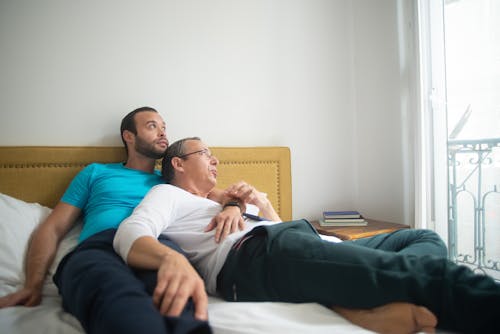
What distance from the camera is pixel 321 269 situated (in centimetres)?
82

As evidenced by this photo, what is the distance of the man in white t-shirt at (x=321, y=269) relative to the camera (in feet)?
2.26

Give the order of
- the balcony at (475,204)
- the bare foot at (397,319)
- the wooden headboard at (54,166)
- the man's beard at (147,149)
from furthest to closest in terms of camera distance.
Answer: the balcony at (475,204) < the man's beard at (147,149) < the wooden headboard at (54,166) < the bare foot at (397,319)

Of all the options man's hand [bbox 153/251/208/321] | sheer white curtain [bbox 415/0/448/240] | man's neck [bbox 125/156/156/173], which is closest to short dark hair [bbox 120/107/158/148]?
man's neck [bbox 125/156/156/173]

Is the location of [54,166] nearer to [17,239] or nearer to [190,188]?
[17,239]

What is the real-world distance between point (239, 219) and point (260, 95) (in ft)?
4.17

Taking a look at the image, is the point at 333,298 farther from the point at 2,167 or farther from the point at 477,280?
the point at 2,167

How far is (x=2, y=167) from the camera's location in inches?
56.2

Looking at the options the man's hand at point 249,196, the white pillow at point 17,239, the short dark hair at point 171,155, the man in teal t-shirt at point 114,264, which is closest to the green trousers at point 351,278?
the man in teal t-shirt at point 114,264

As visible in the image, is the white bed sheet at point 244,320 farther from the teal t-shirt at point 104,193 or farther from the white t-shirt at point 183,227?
the teal t-shirt at point 104,193

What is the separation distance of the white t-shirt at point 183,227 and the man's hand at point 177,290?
0.19 m

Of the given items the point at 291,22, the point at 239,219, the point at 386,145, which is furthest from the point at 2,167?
the point at 386,145

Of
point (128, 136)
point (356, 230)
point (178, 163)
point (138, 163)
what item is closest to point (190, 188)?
point (178, 163)

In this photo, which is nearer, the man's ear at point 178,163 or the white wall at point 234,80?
the man's ear at point 178,163

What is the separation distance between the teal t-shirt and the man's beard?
138mm
